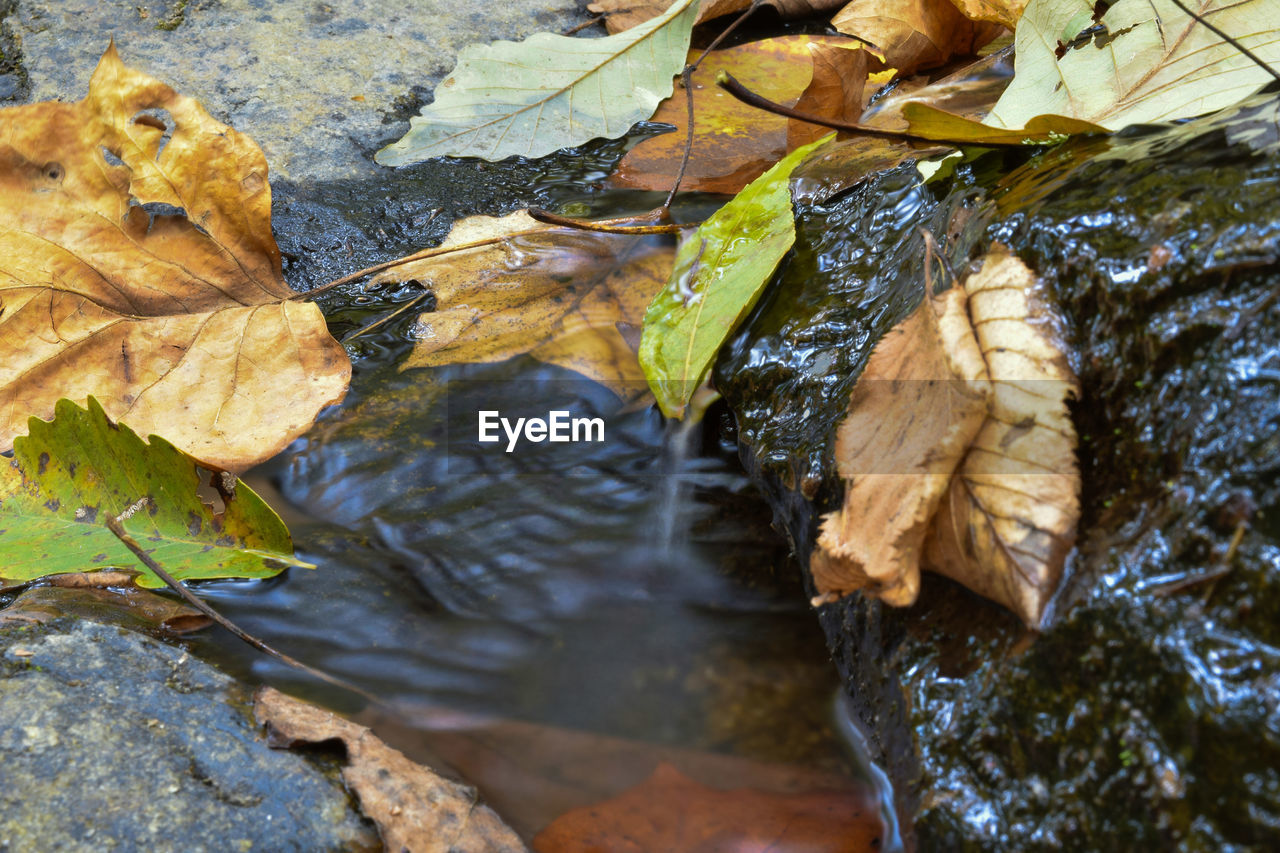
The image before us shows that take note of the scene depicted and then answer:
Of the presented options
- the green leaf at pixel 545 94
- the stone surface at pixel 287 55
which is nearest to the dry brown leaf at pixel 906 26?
the green leaf at pixel 545 94

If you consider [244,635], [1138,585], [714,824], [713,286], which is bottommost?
[714,824]

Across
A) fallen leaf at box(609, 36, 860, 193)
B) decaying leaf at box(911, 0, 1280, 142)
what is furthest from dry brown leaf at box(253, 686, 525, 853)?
fallen leaf at box(609, 36, 860, 193)

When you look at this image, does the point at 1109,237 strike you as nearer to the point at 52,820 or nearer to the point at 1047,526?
the point at 1047,526

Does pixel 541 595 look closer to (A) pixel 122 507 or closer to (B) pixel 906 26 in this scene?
(A) pixel 122 507

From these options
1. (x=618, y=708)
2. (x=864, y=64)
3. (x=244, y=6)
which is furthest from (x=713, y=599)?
(x=244, y=6)

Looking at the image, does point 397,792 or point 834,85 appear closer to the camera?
point 397,792
